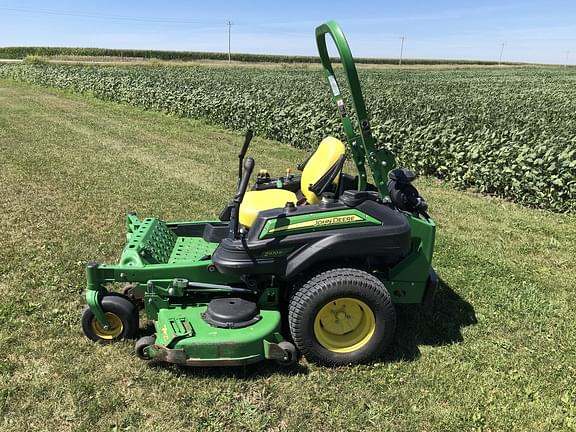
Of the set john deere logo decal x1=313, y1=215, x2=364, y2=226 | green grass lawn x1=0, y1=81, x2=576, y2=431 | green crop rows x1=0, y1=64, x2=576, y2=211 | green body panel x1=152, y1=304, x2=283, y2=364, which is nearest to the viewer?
green grass lawn x1=0, y1=81, x2=576, y2=431

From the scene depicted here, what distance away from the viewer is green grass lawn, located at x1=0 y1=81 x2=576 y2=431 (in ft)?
10.2

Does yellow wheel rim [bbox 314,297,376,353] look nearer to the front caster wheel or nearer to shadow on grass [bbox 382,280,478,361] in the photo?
shadow on grass [bbox 382,280,478,361]

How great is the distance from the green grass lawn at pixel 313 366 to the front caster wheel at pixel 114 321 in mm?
97

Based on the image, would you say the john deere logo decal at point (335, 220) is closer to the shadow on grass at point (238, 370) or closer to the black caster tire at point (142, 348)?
the shadow on grass at point (238, 370)

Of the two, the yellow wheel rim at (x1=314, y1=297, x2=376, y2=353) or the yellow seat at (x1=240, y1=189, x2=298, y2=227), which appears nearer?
the yellow wheel rim at (x1=314, y1=297, x2=376, y2=353)

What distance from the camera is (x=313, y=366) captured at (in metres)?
3.58

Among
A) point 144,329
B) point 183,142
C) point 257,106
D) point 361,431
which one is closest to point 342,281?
point 361,431

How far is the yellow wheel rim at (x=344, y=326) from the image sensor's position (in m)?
3.50

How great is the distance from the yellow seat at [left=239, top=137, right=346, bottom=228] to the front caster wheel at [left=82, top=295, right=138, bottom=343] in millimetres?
1022

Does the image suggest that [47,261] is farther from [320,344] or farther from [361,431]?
[361,431]

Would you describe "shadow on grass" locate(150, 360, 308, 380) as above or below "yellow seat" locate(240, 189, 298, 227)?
below

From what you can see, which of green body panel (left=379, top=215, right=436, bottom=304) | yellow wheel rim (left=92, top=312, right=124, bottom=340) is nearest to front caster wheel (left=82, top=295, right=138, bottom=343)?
yellow wheel rim (left=92, top=312, right=124, bottom=340)

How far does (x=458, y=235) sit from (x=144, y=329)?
391 centimetres

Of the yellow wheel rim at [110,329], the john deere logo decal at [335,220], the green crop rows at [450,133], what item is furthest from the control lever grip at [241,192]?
the green crop rows at [450,133]
